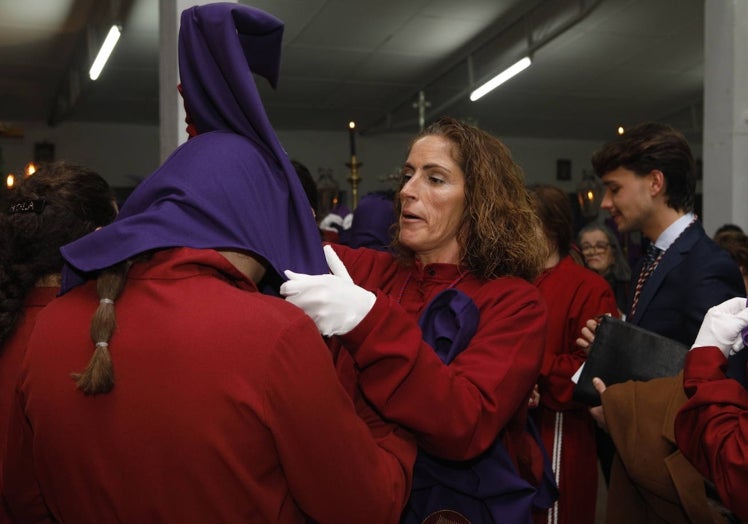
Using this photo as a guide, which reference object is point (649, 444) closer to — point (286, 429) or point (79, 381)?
point (286, 429)

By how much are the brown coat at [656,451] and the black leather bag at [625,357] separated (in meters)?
0.15

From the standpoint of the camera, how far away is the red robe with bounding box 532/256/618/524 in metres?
2.96

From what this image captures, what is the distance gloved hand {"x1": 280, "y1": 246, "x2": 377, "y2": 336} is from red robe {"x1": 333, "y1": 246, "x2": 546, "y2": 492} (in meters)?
0.02

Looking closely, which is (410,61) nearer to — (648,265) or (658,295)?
(648,265)

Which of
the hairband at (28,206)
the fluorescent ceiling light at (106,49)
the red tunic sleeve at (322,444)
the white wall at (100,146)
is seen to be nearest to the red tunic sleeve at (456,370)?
the red tunic sleeve at (322,444)

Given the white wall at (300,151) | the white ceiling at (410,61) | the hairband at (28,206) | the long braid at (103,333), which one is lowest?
the long braid at (103,333)

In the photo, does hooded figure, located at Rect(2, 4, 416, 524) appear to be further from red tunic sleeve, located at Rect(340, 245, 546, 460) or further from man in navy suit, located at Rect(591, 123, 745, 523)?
man in navy suit, located at Rect(591, 123, 745, 523)

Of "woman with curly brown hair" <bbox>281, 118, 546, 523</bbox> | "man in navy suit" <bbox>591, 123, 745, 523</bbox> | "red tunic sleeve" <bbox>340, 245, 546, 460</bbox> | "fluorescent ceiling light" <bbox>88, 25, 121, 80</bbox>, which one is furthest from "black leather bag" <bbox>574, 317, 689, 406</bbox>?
"fluorescent ceiling light" <bbox>88, 25, 121, 80</bbox>

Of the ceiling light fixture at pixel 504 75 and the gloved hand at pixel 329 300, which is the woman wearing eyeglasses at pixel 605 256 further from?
the gloved hand at pixel 329 300

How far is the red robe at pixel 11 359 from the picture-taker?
1618mm

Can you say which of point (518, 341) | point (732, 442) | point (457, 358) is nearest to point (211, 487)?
point (457, 358)

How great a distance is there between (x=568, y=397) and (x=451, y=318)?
1.39m

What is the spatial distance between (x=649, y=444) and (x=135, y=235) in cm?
152

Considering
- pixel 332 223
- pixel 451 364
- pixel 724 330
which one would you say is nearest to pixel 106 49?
pixel 332 223
